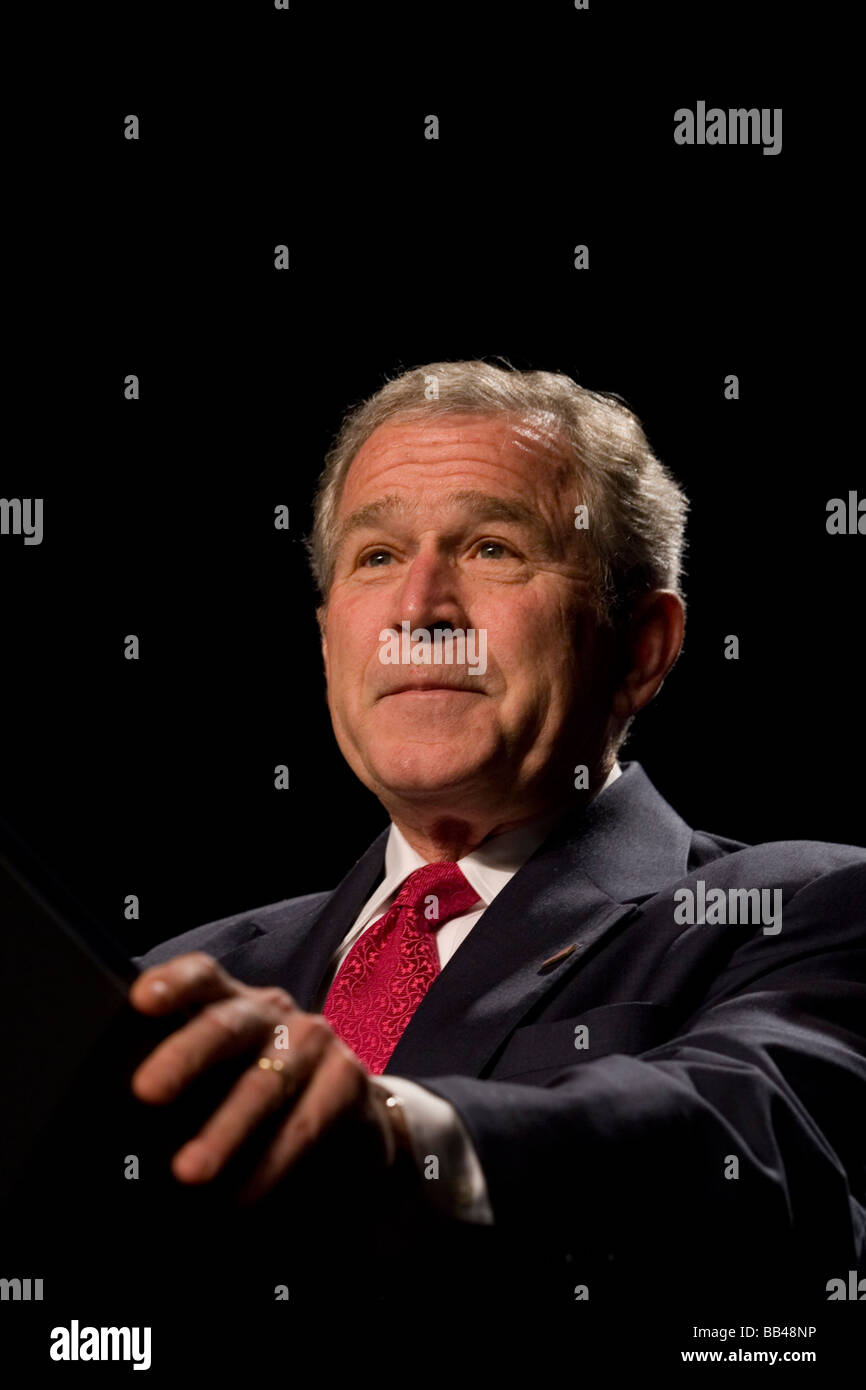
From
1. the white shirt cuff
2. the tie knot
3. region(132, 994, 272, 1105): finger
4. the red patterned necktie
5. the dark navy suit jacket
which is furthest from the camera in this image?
the tie knot

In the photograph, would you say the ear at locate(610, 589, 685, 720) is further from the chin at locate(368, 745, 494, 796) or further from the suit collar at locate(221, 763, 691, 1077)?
the chin at locate(368, 745, 494, 796)

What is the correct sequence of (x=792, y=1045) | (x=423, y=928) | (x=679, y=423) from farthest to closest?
1. (x=679, y=423)
2. (x=423, y=928)
3. (x=792, y=1045)

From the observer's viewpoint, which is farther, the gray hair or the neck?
the gray hair

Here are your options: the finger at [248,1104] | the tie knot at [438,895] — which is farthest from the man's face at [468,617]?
the finger at [248,1104]

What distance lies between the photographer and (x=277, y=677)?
3404 millimetres

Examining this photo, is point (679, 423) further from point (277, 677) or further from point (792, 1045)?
point (792, 1045)

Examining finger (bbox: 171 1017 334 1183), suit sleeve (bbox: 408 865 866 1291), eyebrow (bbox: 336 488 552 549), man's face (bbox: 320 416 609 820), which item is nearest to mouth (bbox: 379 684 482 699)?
man's face (bbox: 320 416 609 820)

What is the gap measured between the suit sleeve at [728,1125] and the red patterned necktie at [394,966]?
0.42m

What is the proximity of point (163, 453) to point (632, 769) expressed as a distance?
1437mm

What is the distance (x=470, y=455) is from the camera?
2.52 m

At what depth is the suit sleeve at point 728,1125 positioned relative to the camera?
1.21 meters

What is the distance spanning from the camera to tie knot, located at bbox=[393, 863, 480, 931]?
2.32 meters

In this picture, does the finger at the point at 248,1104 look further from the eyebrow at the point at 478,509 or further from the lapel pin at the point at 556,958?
the eyebrow at the point at 478,509
